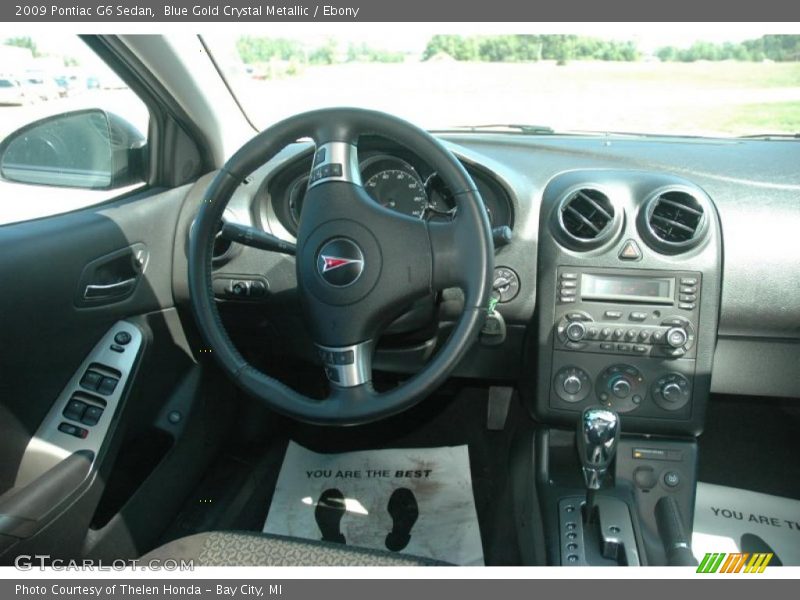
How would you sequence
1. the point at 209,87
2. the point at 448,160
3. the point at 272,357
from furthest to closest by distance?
the point at 272,357, the point at 209,87, the point at 448,160

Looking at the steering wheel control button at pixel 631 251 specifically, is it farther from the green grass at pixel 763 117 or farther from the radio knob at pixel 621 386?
the green grass at pixel 763 117

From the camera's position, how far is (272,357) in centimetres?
257

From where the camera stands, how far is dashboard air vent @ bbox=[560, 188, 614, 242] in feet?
6.69

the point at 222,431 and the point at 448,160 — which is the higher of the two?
the point at 448,160

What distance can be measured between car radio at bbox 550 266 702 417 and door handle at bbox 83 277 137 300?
1.23 metres

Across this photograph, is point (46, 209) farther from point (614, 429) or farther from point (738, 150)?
point (738, 150)

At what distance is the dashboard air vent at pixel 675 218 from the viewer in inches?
78.8

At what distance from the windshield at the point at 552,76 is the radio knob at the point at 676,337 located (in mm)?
640

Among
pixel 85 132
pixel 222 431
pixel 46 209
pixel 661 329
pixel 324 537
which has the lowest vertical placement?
pixel 324 537

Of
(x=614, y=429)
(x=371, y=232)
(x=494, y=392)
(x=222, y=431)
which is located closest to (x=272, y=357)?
(x=222, y=431)

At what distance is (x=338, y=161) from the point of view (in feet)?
5.43

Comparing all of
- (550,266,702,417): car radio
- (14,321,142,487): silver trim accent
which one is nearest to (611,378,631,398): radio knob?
(550,266,702,417): car radio

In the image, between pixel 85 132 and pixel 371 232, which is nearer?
pixel 371 232

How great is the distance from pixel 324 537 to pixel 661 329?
124cm
